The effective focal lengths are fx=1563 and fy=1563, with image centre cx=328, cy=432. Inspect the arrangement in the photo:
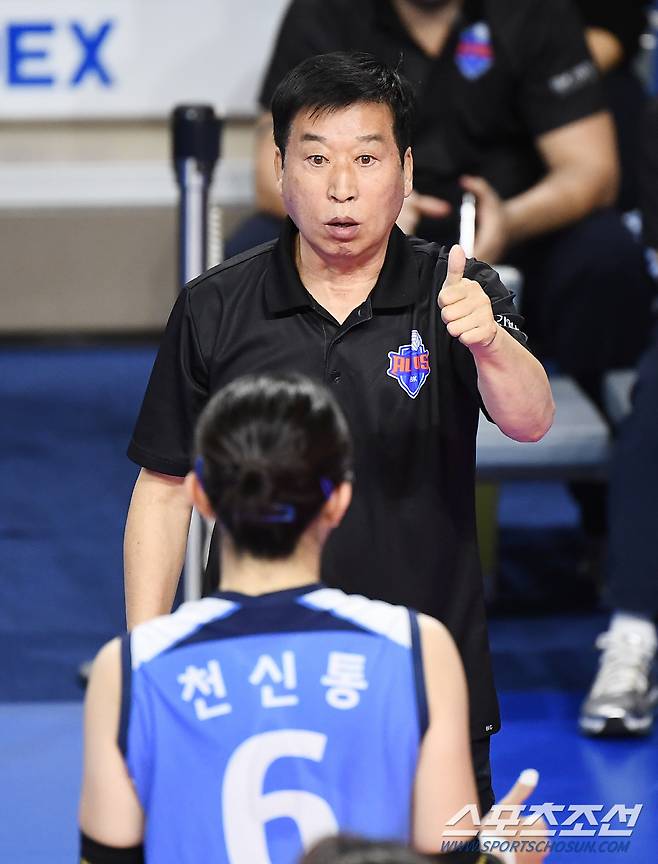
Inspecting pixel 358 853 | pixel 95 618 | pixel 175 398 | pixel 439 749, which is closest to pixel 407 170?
pixel 175 398

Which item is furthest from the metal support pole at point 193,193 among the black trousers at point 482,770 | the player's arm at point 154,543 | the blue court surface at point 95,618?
the black trousers at point 482,770

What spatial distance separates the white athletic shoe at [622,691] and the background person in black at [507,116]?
103cm

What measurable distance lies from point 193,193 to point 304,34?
1.16 m

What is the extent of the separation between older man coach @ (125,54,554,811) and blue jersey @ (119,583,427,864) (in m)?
0.55

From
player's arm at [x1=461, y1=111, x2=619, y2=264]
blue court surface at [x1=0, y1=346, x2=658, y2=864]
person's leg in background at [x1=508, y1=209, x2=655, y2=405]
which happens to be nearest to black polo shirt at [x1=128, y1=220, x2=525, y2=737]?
blue court surface at [x1=0, y1=346, x2=658, y2=864]

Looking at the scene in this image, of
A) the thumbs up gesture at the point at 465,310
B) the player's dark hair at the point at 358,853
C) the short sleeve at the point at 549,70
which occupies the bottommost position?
the player's dark hair at the point at 358,853

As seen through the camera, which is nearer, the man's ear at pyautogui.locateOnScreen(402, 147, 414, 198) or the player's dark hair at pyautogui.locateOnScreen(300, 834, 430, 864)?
the player's dark hair at pyautogui.locateOnScreen(300, 834, 430, 864)

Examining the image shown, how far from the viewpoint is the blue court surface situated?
3.14m

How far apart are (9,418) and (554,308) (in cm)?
214

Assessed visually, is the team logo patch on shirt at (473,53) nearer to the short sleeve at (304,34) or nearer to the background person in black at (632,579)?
the short sleeve at (304,34)

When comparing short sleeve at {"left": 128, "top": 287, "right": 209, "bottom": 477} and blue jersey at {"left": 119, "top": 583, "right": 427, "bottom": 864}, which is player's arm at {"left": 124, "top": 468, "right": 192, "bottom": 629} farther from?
blue jersey at {"left": 119, "top": 583, "right": 427, "bottom": 864}

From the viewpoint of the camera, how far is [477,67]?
4582mm

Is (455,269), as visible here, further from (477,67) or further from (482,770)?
(477,67)

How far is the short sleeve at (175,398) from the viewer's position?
212cm
